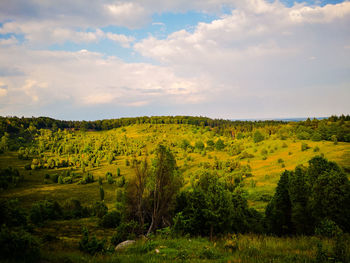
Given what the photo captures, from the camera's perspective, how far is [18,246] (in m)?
7.56

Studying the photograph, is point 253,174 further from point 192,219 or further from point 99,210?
point 192,219

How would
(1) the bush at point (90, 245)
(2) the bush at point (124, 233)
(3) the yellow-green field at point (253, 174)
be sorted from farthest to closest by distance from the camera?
(3) the yellow-green field at point (253, 174) < (2) the bush at point (124, 233) < (1) the bush at point (90, 245)

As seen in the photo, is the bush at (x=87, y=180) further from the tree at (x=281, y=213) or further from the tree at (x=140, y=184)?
the tree at (x=281, y=213)

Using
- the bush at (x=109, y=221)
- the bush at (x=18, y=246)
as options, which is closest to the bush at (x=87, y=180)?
the bush at (x=109, y=221)

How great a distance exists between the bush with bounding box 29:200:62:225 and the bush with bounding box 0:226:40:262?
54239mm

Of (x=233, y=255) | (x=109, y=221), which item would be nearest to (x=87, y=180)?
(x=109, y=221)

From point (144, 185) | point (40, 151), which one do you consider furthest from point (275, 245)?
point (40, 151)

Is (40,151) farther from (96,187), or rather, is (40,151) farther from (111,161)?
(96,187)

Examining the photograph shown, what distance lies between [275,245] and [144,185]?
17495mm

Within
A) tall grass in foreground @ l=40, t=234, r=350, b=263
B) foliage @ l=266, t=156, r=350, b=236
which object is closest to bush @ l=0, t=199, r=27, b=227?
tall grass in foreground @ l=40, t=234, r=350, b=263

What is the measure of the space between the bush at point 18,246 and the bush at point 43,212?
54.2 meters

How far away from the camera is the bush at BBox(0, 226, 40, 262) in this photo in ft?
24.3

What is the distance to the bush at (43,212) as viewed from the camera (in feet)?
170

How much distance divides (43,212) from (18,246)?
60.2m
